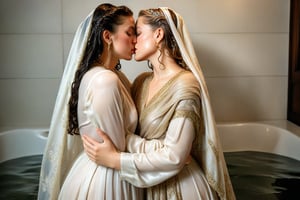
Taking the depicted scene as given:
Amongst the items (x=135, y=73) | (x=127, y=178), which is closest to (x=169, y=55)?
(x=127, y=178)

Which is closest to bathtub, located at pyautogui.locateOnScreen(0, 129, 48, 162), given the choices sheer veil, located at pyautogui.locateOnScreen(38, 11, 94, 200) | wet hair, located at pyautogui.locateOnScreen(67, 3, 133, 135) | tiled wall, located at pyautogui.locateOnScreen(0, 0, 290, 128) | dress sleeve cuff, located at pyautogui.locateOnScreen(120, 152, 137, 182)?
tiled wall, located at pyautogui.locateOnScreen(0, 0, 290, 128)

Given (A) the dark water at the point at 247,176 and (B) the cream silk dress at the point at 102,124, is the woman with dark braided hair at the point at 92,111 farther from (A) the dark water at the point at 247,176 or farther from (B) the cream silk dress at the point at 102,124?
(A) the dark water at the point at 247,176

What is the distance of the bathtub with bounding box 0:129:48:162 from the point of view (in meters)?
2.16

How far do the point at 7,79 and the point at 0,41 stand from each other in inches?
8.7

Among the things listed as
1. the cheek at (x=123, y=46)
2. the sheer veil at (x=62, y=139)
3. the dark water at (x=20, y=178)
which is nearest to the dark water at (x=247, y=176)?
the dark water at (x=20, y=178)

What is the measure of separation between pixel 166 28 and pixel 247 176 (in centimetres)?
107

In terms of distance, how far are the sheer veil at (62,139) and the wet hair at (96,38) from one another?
1cm

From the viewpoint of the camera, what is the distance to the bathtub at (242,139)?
2141 mm

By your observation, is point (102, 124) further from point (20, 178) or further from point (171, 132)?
point (20, 178)

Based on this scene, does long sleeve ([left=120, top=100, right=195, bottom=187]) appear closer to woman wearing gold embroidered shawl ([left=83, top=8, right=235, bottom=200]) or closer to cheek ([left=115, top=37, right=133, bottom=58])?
woman wearing gold embroidered shawl ([left=83, top=8, right=235, bottom=200])

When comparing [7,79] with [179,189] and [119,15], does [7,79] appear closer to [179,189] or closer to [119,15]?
[119,15]

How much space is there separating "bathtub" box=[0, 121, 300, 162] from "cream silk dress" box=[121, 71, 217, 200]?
1.13 meters

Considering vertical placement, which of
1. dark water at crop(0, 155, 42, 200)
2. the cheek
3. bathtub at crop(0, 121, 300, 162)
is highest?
the cheek

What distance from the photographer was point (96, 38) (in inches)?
44.7
